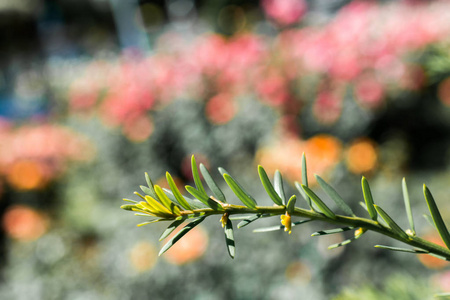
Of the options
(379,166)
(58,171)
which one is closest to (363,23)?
(379,166)

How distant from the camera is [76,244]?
3.05 m

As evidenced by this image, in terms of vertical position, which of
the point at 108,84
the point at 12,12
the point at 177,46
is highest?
the point at 12,12

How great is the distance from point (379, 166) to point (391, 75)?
775mm

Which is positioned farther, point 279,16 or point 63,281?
point 279,16

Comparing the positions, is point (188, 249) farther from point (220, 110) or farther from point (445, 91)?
point (445, 91)

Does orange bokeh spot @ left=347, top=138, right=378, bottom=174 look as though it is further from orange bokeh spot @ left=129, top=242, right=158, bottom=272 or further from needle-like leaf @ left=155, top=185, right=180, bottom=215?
needle-like leaf @ left=155, top=185, right=180, bottom=215

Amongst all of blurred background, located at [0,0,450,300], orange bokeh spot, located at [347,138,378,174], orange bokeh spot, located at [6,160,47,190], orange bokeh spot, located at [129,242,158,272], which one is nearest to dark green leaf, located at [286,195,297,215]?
blurred background, located at [0,0,450,300]

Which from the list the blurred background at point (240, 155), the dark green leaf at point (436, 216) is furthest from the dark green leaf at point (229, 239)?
the blurred background at point (240, 155)

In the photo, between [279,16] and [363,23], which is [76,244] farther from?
[363,23]

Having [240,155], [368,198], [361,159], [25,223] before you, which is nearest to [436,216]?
[368,198]

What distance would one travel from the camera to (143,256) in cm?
210

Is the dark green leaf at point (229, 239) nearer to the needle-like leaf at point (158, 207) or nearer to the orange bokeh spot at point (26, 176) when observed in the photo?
the needle-like leaf at point (158, 207)

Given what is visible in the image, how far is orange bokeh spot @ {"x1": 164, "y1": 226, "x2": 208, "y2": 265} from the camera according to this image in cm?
195

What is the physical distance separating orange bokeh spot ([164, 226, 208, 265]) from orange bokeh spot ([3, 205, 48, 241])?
1467 mm
